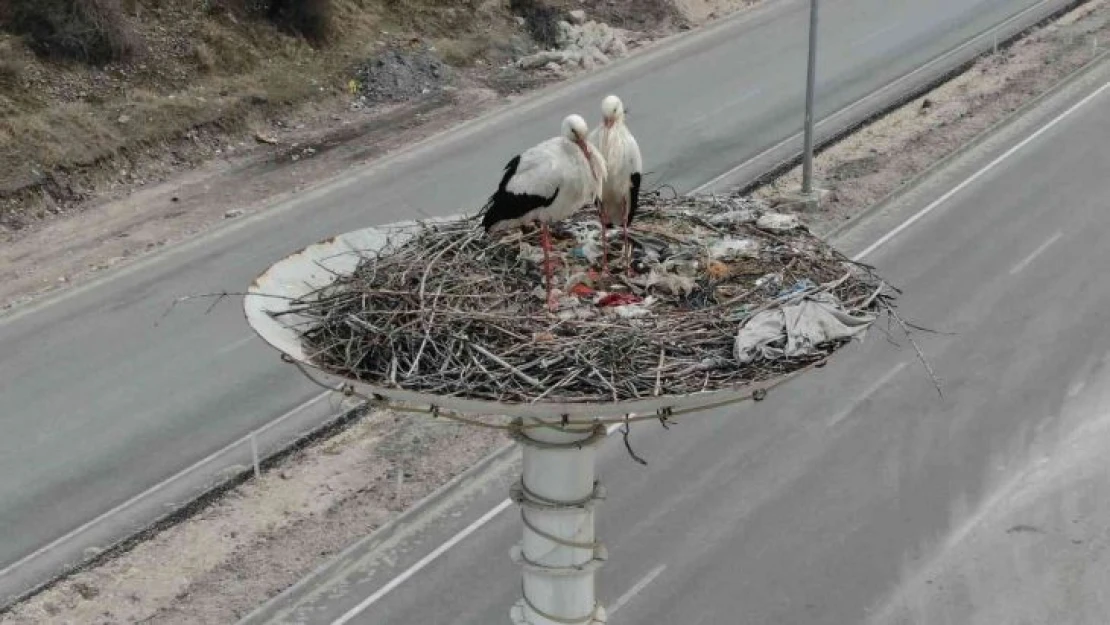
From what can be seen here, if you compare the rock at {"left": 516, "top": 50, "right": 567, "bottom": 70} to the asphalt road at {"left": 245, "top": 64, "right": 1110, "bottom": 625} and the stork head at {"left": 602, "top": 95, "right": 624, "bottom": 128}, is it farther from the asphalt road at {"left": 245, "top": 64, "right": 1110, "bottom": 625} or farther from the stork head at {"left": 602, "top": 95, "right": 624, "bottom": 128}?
the stork head at {"left": 602, "top": 95, "right": 624, "bottom": 128}

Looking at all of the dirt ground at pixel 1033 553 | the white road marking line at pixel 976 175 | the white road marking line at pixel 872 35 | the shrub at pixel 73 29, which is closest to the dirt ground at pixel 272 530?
the dirt ground at pixel 1033 553

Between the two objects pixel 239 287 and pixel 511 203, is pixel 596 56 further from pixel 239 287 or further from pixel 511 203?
pixel 511 203

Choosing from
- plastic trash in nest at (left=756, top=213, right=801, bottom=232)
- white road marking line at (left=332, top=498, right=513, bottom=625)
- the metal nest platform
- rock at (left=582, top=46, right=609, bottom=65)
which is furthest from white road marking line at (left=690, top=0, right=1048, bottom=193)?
the metal nest platform

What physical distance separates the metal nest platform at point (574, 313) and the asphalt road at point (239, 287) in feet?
27.6

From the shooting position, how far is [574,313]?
935 centimetres

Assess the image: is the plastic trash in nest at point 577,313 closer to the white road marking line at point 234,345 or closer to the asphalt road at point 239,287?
the asphalt road at point 239,287

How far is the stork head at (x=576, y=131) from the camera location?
1003 cm

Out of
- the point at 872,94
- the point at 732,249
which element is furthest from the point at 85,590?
the point at 872,94

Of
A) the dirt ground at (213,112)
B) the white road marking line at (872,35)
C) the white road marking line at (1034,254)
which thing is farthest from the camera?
the white road marking line at (872,35)

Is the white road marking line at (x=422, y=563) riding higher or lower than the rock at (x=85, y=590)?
lower

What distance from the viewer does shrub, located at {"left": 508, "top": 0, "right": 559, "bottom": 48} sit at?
1433 inches

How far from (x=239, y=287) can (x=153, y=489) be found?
6.12m

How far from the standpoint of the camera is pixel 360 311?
9219 mm

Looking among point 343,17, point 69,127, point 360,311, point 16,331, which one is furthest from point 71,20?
point 360,311
